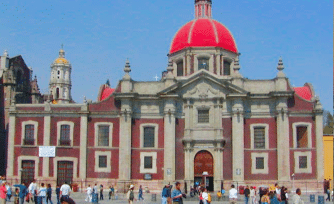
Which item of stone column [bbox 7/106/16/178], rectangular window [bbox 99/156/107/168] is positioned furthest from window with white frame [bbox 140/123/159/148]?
stone column [bbox 7/106/16/178]

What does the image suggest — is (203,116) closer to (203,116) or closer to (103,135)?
(203,116)

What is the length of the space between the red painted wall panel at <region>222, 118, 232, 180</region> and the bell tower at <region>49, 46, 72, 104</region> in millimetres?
58521

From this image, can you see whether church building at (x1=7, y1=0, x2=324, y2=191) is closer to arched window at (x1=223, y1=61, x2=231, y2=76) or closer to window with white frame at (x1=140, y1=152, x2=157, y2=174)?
window with white frame at (x1=140, y1=152, x2=157, y2=174)

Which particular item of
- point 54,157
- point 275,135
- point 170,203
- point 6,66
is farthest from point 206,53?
point 170,203

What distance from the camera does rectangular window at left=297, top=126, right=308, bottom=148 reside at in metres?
48.9

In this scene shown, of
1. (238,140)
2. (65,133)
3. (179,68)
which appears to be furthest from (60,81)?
(238,140)

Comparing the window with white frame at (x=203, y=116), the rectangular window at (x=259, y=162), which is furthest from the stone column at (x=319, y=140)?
the window with white frame at (x=203, y=116)

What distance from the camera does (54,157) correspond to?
163ft

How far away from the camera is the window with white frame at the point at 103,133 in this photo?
50.2 meters

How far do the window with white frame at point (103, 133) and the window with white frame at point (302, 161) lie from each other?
18354 millimetres

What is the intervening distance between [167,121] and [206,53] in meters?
9.27

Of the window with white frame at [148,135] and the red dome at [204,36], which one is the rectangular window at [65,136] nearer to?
the window with white frame at [148,135]

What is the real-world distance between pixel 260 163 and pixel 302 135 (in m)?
5.06

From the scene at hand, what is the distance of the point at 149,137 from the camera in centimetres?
5012
